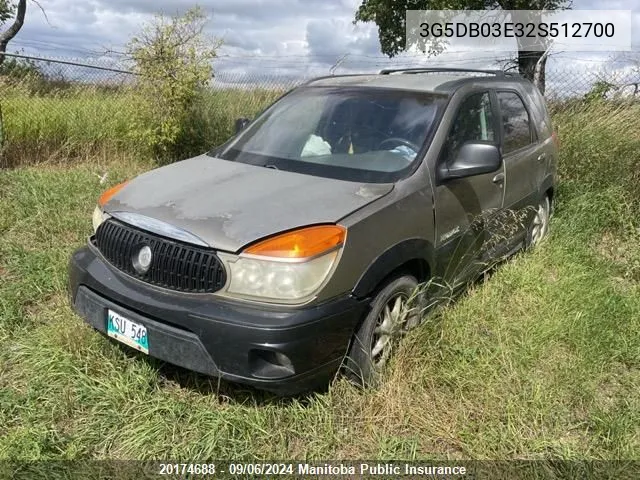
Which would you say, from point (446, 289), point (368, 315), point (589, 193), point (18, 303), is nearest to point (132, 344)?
point (368, 315)

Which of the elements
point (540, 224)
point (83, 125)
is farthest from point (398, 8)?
point (540, 224)

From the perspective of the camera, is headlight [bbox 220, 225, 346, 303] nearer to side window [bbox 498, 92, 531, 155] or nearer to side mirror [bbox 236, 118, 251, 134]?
side mirror [bbox 236, 118, 251, 134]

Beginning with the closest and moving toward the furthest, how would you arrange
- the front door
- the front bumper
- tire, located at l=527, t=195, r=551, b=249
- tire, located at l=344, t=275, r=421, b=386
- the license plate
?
the front bumper < the license plate < tire, located at l=344, t=275, r=421, b=386 < the front door < tire, located at l=527, t=195, r=551, b=249

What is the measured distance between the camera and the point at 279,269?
2.33 meters

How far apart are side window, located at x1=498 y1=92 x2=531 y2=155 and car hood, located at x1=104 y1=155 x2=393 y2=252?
5.74ft

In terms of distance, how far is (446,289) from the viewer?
3350 millimetres

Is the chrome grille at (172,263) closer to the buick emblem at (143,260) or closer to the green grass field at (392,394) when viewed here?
the buick emblem at (143,260)

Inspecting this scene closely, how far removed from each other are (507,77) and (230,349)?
3492 millimetres

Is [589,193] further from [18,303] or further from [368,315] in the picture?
[18,303]

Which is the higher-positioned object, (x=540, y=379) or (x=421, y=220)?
(x=421, y=220)

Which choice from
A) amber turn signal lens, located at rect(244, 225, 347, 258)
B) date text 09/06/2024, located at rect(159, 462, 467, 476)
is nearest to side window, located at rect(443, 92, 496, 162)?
amber turn signal lens, located at rect(244, 225, 347, 258)

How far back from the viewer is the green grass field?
248 centimetres

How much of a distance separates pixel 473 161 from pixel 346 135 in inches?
32.3

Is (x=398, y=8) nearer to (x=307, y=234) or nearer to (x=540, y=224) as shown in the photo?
(x=540, y=224)
